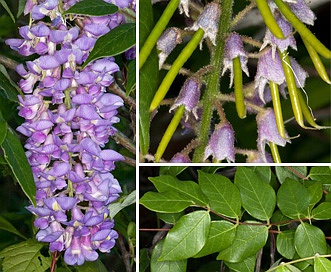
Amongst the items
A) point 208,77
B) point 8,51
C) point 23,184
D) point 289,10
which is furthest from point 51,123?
point 8,51

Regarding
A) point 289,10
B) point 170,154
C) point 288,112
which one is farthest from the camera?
point 288,112

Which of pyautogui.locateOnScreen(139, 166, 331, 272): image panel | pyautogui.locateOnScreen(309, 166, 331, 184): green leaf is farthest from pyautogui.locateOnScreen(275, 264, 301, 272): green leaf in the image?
pyautogui.locateOnScreen(309, 166, 331, 184): green leaf

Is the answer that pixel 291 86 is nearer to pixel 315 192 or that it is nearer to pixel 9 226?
pixel 315 192

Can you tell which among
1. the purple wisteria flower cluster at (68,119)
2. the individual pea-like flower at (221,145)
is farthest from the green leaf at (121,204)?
the individual pea-like flower at (221,145)

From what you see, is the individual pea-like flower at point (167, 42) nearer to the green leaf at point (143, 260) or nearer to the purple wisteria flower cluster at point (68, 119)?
the purple wisteria flower cluster at point (68, 119)

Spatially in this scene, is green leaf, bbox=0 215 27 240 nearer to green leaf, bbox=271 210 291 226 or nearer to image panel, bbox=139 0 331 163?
image panel, bbox=139 0 331 163

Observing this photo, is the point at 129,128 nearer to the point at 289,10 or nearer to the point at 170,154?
the point at 170,154
